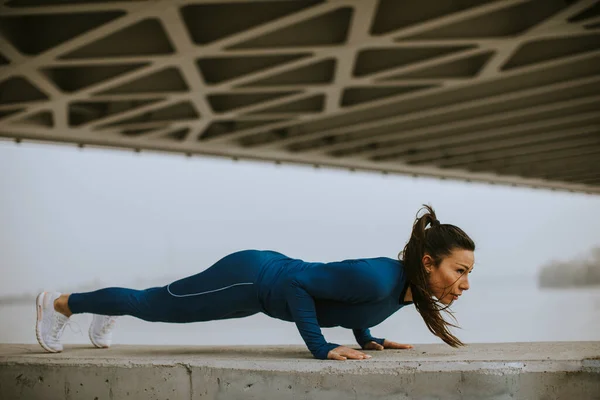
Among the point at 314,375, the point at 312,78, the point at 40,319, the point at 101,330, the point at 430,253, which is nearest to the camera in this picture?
the point at 314,375

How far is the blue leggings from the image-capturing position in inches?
133

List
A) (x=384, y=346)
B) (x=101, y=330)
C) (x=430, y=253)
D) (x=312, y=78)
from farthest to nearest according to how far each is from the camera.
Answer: (x=312, y=78), (x=101, y=330), (x=384, y=346), (x=430, y=253)

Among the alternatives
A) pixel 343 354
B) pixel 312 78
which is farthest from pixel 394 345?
pixel 312 78

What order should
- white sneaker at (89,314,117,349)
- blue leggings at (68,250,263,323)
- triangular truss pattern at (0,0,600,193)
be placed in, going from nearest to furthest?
blue leggings at (68,250,263,323) → white sneaker at (89,314,117,349) → triangular truss pattern at (0,0,600,193)

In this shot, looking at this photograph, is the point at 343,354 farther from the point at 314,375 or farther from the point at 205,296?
the point at 205,296

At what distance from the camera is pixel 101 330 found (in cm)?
413

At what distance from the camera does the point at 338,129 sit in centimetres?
1772

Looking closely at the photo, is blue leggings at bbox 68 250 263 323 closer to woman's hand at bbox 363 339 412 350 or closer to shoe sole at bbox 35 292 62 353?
shoe sole at bbox 35 292 62 353

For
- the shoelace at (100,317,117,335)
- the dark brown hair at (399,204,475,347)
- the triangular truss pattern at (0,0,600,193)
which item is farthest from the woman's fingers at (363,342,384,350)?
the triangular truss pattern at (0,0,600,193)

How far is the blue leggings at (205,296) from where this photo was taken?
3387 millimetres

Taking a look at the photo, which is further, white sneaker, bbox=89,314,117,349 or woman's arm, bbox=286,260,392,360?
white sneaker, bbox=89,314,117,349

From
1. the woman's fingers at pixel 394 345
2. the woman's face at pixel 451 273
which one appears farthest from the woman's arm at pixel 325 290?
the woman's fingers at pixel 394 345

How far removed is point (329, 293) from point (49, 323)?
73.0 inches

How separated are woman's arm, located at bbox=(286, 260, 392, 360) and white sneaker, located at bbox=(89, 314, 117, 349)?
5.38 feet
